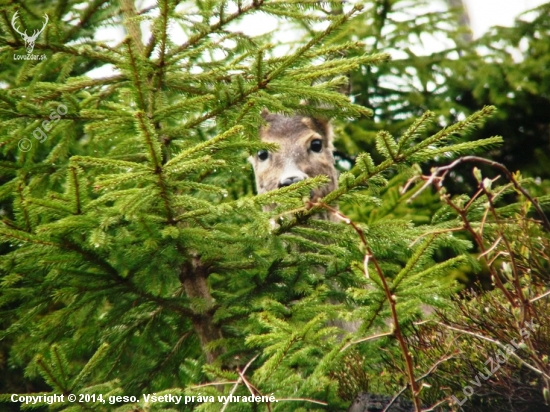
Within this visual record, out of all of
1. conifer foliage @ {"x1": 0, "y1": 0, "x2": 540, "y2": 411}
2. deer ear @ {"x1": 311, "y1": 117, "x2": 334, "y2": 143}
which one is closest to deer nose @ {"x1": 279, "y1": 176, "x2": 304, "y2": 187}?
conifer foliage @ {"x1": 0, "y1": 0, "x2": 540, "y2": 411}

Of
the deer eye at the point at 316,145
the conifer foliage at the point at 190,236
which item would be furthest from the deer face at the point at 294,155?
the conifer foliage at the point at 190,236

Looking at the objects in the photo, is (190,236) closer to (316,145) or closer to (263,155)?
(263,155)

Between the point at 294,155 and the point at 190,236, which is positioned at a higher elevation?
the point at 190,236

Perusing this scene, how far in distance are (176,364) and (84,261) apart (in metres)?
1.21

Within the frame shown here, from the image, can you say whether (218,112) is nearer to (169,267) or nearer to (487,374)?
(169,267)

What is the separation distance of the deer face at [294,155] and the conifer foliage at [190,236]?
141 cm

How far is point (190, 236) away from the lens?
3.67 metres

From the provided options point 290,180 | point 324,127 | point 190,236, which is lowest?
point 324,127

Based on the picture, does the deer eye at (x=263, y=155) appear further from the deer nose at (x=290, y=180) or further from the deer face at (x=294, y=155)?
the deer nose at (x=290, y=180)

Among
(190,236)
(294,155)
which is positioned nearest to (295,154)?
(294,155)

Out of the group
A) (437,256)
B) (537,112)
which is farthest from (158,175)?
(537,112)

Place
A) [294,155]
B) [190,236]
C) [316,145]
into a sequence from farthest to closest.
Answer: [316,145] < [294,155] < [190,236]

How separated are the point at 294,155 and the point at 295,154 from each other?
0.02 m

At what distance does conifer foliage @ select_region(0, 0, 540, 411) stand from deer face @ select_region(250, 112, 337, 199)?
4.62ft
